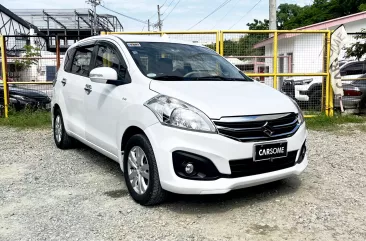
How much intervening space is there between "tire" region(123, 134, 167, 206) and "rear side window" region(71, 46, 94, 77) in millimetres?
1733

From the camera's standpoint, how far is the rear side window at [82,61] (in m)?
5.15

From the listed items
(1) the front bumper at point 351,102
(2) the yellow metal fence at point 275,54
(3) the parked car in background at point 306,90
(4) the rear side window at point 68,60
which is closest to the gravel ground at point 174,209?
(4) the rear side window at point 68,60

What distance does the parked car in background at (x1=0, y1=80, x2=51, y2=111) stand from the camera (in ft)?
32.0

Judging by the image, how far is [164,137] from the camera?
3.38 m

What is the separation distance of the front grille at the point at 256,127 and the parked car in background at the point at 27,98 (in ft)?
24.9

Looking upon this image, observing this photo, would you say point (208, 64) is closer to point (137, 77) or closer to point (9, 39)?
point (137, 77)

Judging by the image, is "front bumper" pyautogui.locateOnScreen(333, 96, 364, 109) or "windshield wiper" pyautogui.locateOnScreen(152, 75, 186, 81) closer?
"windshield wiper" pyautogui.locateOnScreen(152, 75, 186, 81)

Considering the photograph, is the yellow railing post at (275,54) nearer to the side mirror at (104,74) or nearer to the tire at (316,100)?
the tire at (316,100)

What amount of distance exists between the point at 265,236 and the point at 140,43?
8.75 feet

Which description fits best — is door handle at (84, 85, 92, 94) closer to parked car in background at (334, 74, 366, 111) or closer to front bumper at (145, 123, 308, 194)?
front bumper at (145, 123, 308, 194)

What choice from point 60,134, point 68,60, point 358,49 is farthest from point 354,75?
point 60,134

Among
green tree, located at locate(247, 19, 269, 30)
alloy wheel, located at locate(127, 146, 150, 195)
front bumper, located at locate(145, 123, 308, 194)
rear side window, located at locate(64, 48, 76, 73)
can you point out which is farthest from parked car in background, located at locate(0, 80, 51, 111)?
green tree, located at locate(247, 19, 269, 30)

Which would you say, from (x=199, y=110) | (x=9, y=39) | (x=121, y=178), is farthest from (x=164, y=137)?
(x=9, y=39)

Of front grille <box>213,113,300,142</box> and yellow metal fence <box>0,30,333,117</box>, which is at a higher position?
yellow metal fence <box>0,30,333,117</box>
